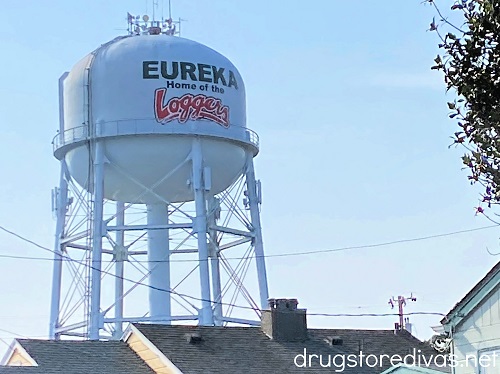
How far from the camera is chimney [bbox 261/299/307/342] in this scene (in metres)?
34.2

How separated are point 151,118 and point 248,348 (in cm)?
879

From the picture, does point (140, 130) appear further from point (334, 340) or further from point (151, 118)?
point (334, 340)

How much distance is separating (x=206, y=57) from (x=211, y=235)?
5809 mm

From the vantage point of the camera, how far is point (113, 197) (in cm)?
3944

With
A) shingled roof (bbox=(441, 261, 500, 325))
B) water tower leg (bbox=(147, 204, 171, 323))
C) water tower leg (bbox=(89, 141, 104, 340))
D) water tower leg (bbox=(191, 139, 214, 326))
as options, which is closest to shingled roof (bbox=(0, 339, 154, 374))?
water tower leg (bbox=(89, 141, 104, 340))

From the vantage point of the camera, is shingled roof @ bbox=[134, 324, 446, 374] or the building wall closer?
the building wall

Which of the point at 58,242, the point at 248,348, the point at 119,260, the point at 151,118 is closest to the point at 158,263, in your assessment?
the point at 119,260

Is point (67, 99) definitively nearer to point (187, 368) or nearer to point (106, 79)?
point (106, 79)

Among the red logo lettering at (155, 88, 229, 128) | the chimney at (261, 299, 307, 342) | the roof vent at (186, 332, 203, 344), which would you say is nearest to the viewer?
the roof vent at (186, 332, 203, 344)

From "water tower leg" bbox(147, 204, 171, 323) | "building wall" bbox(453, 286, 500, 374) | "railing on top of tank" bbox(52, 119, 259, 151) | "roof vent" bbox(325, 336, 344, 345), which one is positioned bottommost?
"building wall" bbox(453, 286, 500, 374)

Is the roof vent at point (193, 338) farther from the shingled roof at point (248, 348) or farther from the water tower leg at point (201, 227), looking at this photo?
the water tower leg at point (201, 227)

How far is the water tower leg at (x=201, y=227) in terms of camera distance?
3784 cm

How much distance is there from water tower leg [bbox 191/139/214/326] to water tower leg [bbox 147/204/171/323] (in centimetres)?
200

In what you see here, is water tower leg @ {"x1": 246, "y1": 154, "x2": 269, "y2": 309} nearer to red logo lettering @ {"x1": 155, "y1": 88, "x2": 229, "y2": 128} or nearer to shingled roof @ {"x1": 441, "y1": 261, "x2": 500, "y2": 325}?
red logo lettering @ {"x1": 155, "y1": 88, "x2": 229, "y2": 128}
